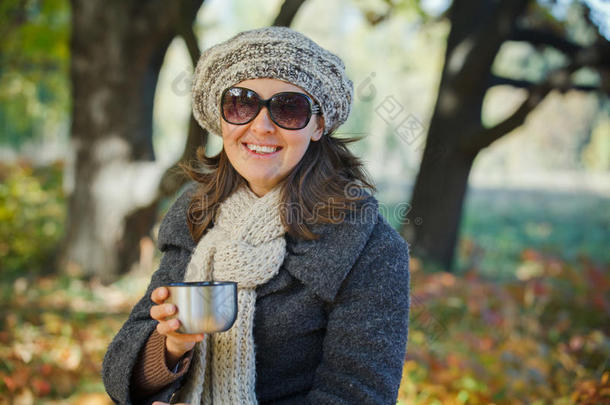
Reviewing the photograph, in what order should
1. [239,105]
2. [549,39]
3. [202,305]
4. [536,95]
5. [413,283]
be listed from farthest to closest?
[549,39] → [413,283] → [536,95] → [239,105] → [202,305]

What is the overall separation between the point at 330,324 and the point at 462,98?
581cm

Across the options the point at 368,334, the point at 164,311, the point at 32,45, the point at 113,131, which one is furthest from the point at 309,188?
the point at 32,45

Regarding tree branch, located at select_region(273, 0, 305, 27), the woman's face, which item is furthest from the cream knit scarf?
tree branch, located at select_region(273, 0, 305, 27)

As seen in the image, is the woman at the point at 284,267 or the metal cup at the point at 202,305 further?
the woman at the point at 284,267

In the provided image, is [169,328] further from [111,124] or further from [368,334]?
[111,124]

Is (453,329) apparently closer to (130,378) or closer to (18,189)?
(130,378)

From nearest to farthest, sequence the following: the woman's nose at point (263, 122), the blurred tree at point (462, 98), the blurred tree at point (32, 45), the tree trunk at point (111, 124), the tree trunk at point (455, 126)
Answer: the woman's nose at point (263, 122)
the tree trunk at point (111, 124)
the blurred tree at point (462, 98)
the tree trunk at point (455, 126)
the blurred tree at point (32, 45)

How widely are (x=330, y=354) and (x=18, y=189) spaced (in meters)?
6.83

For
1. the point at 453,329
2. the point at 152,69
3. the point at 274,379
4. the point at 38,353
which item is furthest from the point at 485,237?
the point at 274,379

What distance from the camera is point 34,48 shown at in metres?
7.63

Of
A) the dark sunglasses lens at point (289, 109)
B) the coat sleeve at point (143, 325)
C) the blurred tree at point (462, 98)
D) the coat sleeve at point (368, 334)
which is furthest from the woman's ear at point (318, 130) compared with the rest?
the blurred tree at point (462, 98)

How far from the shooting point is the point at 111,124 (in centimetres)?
567

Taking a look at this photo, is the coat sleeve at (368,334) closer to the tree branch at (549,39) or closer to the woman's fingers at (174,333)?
the woman's fingers at (174,333)

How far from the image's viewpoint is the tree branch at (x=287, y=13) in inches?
128
